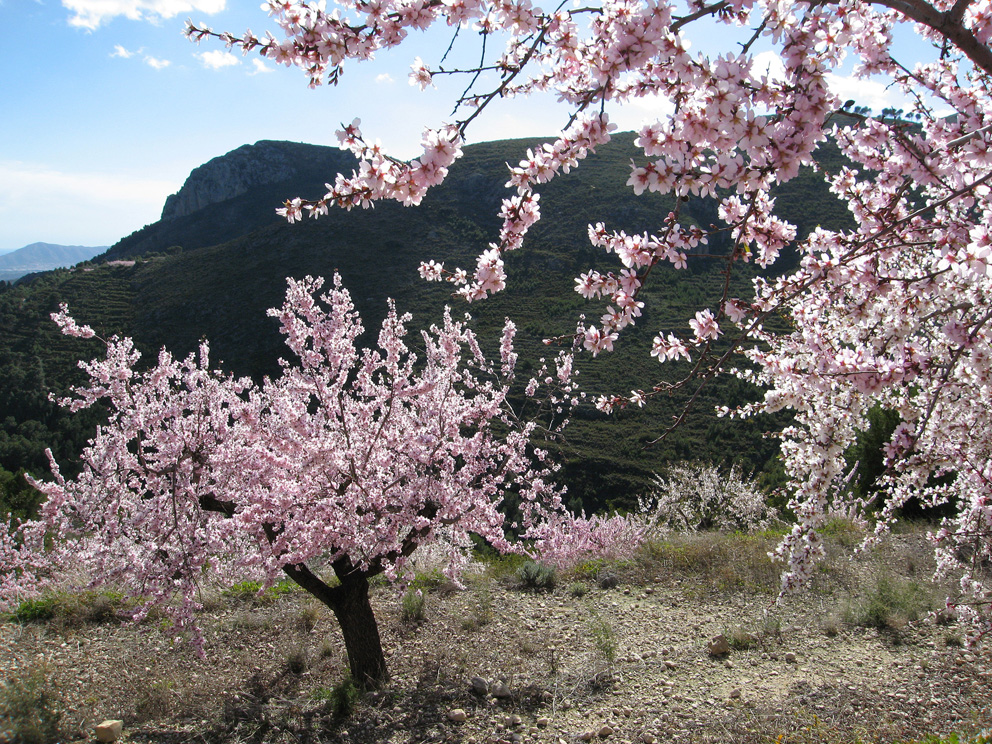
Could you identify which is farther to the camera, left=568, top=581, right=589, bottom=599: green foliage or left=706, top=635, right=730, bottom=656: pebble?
left=568, top=581, right=589, bottom=599: green foliage

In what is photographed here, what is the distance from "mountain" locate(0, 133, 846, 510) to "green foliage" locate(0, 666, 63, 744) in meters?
15.1

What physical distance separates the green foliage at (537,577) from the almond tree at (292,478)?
3018 mm

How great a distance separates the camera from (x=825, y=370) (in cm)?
256

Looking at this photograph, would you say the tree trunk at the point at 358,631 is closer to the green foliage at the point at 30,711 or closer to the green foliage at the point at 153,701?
the green foliage at the point at 153,701

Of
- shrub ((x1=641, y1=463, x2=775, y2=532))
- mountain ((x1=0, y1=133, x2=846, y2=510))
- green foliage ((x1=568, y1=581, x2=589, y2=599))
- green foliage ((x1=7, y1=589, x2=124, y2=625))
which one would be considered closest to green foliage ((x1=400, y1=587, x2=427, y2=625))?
green foliage ((x1=568, y1=581, x2=589, y2=599))

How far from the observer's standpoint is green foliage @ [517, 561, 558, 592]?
318 inches

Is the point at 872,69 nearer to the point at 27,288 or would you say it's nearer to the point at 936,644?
the point at 936,644

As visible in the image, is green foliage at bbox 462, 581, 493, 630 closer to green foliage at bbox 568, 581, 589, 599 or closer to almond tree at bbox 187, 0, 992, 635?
green foliage at bbox 568, 581, 589, 599

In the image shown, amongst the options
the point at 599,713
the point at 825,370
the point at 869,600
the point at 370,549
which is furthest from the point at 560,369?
the point at 869,600

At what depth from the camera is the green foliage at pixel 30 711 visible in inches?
155

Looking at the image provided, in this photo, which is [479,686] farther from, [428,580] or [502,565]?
[502,565]

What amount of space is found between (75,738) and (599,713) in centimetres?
394

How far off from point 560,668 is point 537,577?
276 cm

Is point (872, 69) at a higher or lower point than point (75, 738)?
higher
